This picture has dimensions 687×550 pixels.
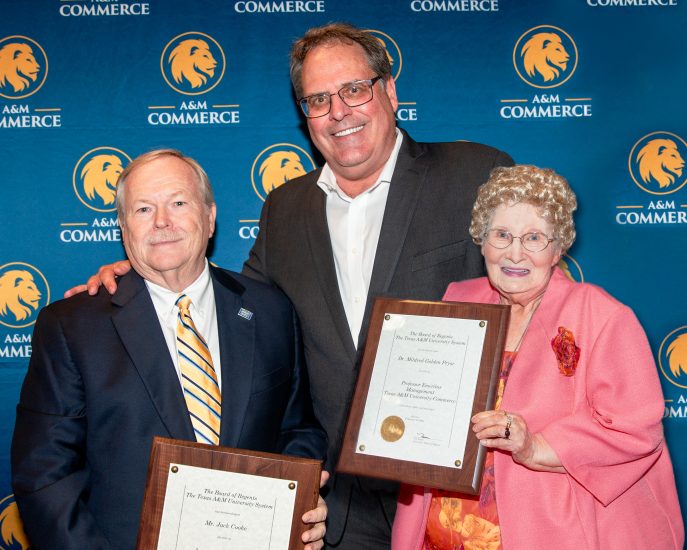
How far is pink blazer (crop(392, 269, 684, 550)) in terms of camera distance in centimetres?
205

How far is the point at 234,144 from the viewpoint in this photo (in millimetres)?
3812

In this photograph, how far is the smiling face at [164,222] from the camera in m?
2.33

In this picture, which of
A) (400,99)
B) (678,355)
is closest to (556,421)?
(678,355)

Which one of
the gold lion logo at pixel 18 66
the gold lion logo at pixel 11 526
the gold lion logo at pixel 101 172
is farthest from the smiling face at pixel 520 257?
the gold lion logo at pixel 11 526

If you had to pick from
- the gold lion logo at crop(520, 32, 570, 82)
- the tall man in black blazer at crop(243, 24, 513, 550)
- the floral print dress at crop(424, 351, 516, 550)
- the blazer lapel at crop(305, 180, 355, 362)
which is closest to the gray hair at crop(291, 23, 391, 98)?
the tall man in black blazer at crop(243, 24, 513, 550)

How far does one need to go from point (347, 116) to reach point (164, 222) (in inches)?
39.5

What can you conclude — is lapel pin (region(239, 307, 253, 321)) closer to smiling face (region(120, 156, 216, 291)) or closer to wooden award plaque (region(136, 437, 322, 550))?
smiling face (region(120, 156, 216, 291))

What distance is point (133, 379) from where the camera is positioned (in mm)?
2232

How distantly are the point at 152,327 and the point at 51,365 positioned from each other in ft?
1.16

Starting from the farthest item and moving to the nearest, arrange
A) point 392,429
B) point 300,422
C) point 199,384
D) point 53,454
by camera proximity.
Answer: point 300,422, point 199,384, point 53,454, point 392,429

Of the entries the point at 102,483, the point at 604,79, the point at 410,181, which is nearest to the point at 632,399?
the point at 410,181

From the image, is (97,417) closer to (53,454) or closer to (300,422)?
(53,454)

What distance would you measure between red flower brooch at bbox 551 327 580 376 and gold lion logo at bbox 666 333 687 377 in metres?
2.06

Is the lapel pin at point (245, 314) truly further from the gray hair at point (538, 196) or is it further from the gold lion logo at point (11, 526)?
the gold lion logo at point (11, 526)
